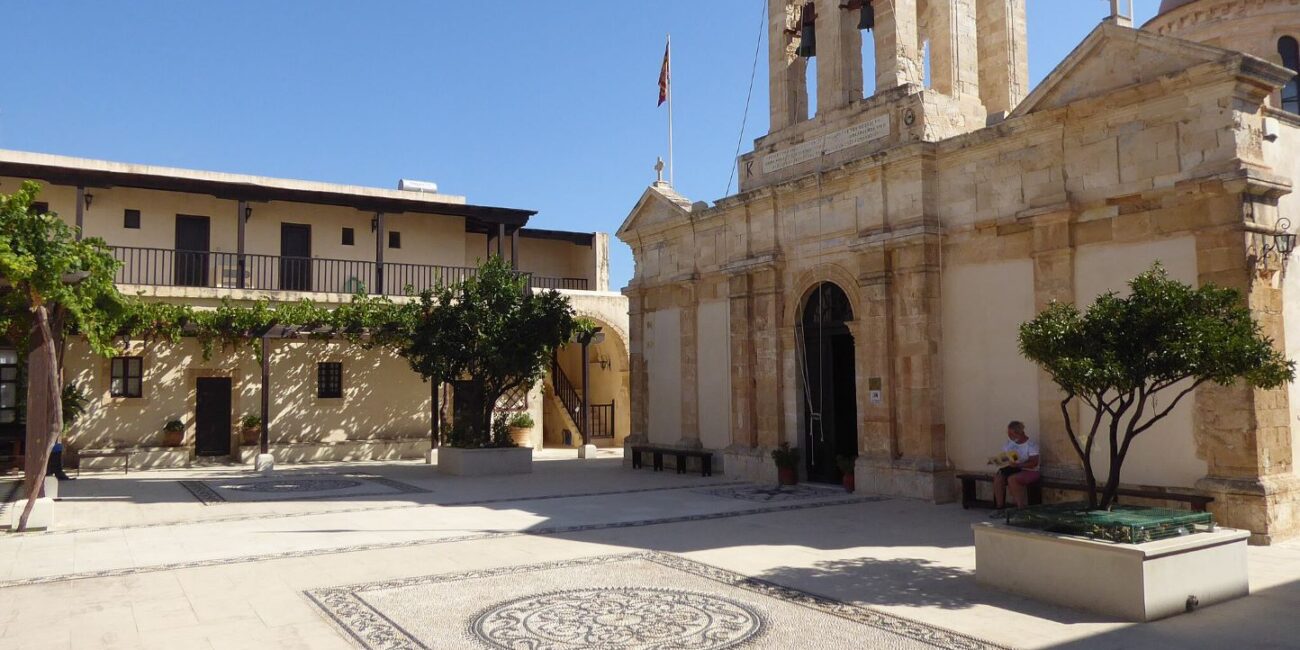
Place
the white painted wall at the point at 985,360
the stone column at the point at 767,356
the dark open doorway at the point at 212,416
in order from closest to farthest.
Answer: the white painted wall at the point at 985,360 < the stone column at the point at 767,356 < the dark open doorway at the point at 212,416

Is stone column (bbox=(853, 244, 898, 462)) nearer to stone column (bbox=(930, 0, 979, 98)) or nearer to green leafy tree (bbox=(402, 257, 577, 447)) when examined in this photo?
stone column (bbox=(930, 0, 979, 98))

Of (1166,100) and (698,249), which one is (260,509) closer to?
(698,249)

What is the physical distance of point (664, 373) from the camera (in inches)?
643

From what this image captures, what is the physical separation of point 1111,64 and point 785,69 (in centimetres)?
554

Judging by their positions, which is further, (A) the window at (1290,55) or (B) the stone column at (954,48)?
(A) the window at (1290,55)

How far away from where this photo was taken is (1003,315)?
10461 mm

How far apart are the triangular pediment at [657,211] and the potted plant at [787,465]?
4684 millimetres

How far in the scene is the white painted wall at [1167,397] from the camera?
28.3 feet

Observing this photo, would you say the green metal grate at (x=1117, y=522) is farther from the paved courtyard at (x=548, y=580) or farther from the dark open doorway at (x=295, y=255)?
the dark open doorway at (x=295, y=255)

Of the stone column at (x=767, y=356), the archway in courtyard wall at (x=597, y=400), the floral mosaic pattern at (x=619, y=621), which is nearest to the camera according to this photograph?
the floral mosaic pattern at (x=619, y=621)

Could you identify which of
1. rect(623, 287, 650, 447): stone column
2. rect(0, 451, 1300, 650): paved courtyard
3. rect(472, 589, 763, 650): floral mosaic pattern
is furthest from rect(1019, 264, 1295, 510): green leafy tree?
rect(623, 287, 650, 447): stone column

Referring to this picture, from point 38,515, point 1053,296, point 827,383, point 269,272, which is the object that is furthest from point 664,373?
point 269,272

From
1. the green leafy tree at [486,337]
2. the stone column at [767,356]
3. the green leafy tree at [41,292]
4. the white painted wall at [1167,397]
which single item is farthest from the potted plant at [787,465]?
the green leafy tree at [41,292]

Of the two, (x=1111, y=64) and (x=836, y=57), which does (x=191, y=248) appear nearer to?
(x=836, y=57)
